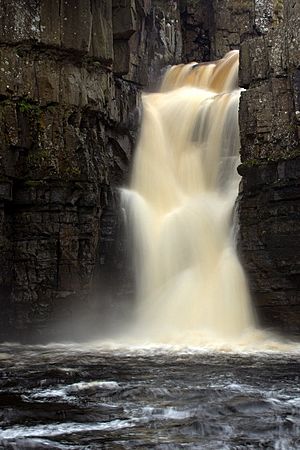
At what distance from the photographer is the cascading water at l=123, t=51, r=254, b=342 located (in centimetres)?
1830

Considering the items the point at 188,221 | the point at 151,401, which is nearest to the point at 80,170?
the point at 188,221

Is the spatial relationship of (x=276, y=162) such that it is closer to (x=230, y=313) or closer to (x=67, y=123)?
(x=230, y=313)

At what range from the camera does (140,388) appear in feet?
36.8

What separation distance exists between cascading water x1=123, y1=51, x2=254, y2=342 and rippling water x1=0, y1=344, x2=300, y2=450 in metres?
3.01

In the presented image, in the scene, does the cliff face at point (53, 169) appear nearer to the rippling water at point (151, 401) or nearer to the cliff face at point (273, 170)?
the rippling water at point (151, 401)

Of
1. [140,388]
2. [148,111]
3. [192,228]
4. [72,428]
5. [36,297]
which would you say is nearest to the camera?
[72,428]

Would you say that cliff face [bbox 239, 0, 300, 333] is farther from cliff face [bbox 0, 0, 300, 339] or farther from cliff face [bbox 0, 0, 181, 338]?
cliff face [bbox 0, 0, 181, 338]

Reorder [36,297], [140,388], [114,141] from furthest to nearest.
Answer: [114,141]
[36,297]
[140,388]

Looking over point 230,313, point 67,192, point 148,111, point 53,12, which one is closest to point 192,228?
point 230,313

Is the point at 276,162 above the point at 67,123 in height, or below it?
below

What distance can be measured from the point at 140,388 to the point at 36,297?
7.36 meters

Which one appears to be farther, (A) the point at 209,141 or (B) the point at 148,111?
(B) the point at 148,111

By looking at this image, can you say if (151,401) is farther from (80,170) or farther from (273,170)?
(273,170)

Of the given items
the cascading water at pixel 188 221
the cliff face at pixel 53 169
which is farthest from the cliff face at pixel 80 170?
the cascading water at pixel 188 221
